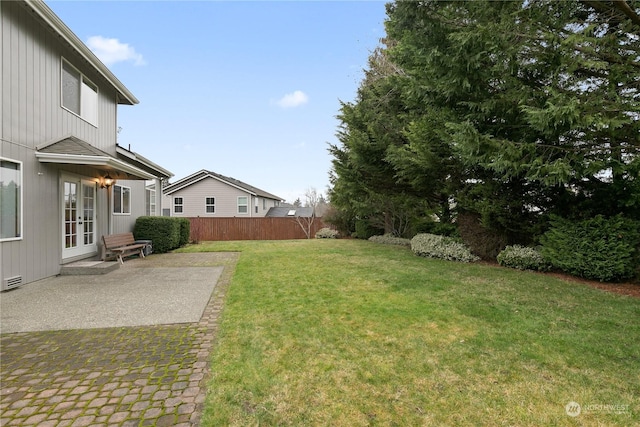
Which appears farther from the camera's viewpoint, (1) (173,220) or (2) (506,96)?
(1) (173,220)

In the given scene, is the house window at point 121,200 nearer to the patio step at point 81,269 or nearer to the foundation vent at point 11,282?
the patio step at point 81,269

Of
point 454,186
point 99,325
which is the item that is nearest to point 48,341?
point 99,325

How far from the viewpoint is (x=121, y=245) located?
369 inches

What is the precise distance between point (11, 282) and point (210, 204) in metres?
18.3

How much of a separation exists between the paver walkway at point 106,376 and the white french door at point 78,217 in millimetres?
4728

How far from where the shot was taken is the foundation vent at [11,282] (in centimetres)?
554

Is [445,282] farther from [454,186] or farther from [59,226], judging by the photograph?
[59,226]

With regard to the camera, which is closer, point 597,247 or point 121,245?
point 597,247

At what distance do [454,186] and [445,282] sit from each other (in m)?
3.62

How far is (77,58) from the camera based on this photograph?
7.90m

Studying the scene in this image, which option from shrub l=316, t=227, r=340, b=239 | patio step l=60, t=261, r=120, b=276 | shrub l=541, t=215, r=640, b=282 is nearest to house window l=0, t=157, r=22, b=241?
patio step l=60, t=261, r=120, b=276

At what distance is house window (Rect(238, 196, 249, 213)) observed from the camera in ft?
78.2

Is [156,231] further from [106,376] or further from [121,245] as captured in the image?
[106,376]

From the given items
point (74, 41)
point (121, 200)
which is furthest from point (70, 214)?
point (74, 41)
